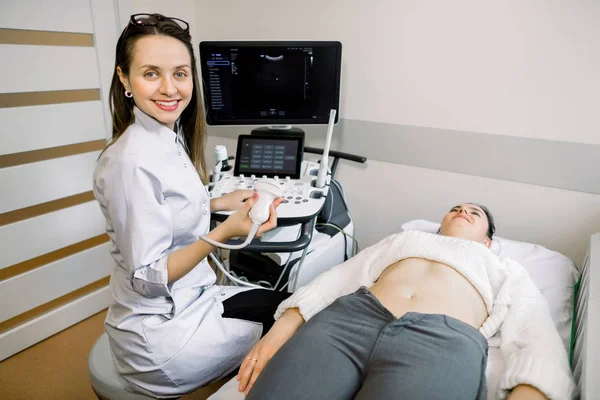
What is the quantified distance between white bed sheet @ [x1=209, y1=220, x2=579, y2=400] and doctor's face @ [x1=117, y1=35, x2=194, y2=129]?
772 mm

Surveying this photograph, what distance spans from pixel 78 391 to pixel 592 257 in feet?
6.64

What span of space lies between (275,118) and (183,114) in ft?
2.05

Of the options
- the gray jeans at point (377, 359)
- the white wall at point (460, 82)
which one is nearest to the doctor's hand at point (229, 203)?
the gray jeans at point (377, 359)

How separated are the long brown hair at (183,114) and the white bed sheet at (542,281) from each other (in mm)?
722

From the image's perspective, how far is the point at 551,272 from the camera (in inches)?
60.2

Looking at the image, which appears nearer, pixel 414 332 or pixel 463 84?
pixel 414 332

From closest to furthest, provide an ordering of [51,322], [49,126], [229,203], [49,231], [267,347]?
[267,347]
[229,203]
[49,126]
[49,231]
[51,322]

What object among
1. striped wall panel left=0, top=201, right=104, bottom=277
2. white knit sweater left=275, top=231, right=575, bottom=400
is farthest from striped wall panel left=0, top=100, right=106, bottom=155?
white knit sweater left=275, top=231, right=575, bottom=400

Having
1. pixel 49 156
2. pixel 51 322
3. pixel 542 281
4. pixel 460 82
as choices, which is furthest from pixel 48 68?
pixel 542 281

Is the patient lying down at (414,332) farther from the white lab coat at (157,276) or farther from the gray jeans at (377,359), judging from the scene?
the white lab coat at (157,276)

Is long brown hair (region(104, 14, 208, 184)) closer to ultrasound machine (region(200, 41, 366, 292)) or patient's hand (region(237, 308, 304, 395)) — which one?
ultrasound machine (region(200, 41, 366, 292))

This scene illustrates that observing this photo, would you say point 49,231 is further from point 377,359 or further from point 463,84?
point 463,84

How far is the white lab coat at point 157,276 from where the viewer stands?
103cm

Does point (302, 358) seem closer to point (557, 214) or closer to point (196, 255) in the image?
point (196, 255)
